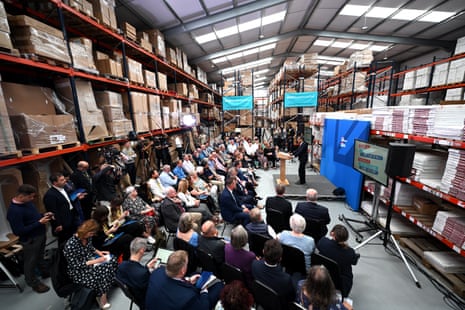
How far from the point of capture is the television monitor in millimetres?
3771

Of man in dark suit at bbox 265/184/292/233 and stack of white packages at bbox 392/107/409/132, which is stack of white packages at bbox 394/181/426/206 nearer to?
stack of white packages at bbox 392/107/409/132

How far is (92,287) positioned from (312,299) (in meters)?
2.77

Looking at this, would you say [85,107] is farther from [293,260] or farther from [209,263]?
[293,260]

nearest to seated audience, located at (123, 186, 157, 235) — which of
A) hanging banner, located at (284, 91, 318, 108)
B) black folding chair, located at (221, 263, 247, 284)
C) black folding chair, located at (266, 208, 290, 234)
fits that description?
black folding chair, located at (221, 263, 247, 284)

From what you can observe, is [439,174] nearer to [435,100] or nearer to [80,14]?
[80,14]

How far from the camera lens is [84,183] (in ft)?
12.1

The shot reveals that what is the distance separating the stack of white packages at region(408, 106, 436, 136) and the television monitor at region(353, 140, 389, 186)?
1.88 feet

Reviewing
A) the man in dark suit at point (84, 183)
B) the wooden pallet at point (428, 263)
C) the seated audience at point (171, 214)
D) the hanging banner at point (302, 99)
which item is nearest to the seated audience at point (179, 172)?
the seated audience at point (171, 214)

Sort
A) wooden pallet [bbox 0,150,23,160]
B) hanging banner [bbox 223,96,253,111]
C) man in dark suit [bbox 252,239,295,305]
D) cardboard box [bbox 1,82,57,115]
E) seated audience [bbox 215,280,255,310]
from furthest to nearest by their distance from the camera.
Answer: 1. hanging banner [bbox 223,96,253,111]
2. cardboard box [bbox 1,82,57,115]
3. wooden pallet [bbox 0,150,23,160]
4. man in dark suit [bbox 252,239,295,305]
5. seated audience [bbox 215,280,255,310]

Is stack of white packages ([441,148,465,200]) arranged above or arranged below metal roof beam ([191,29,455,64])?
below

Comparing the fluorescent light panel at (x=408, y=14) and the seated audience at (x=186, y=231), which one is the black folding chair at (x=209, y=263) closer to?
the seated audience at (x=186, y=231)

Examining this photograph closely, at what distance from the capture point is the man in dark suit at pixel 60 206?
3049 mm

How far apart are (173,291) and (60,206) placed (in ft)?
8.42

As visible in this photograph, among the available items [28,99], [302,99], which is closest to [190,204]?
[28,99]
